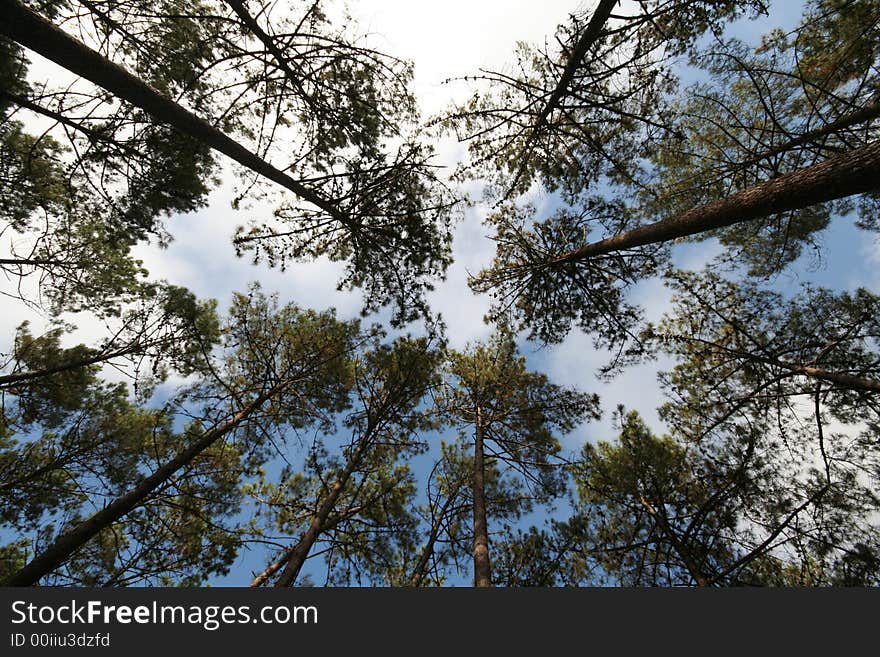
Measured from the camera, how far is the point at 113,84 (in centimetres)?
268

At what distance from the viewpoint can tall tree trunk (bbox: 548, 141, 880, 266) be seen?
224cm

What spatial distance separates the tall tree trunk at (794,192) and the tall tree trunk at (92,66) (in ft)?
17.1

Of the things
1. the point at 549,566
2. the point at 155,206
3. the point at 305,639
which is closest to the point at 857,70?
the point at 549,566

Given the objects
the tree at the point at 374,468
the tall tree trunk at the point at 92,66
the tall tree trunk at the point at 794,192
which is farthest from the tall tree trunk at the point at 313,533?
the tall tree trunk at the point at 794,192

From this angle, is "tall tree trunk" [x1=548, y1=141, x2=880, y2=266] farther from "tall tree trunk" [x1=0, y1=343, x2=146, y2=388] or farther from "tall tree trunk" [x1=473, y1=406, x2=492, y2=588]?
"tall tree trunk" [x1=0, y1=343, x2=146, y2=388]

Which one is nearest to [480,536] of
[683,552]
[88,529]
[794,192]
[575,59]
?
[683,552]

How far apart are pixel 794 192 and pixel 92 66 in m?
5.86

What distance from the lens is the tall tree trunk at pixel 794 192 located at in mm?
2244

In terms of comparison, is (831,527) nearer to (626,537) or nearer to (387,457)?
(626,537)

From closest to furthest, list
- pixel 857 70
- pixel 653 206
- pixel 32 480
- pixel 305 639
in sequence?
pixel 305 639 → pixel 857 70 → pixel 32 480 → pixel 653 206

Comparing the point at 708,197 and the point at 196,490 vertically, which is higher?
the point at 708,197

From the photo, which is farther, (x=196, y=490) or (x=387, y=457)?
(x=387, y=457)

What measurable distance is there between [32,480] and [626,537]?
9735mm

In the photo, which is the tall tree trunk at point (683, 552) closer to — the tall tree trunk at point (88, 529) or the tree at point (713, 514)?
the tree at point (713, 514)
